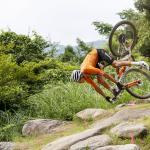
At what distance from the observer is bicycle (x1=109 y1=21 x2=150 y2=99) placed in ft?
39.4

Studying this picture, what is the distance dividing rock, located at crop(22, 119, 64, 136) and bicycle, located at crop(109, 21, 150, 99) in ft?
6.42

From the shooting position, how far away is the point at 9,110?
613 inches

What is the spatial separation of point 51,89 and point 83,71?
3704mm

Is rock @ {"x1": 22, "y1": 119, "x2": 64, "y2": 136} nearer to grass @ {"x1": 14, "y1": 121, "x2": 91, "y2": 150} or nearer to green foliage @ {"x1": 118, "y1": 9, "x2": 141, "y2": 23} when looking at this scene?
grass @ {"x1": 14, "y1": 121, "x2": 91, "y2": 150}

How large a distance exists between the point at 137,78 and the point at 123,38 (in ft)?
3.36

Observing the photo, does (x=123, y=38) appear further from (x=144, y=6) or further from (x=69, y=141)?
(x=144, y=6)

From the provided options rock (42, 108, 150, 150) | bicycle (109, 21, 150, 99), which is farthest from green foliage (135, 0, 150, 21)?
rock (42, 108, 150, 150)

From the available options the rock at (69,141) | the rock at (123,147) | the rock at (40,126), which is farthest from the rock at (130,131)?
the rock at (40,126)

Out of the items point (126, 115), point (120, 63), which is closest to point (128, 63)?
point (120, 63)

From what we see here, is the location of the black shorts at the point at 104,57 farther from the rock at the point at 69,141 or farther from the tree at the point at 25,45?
the tree at the point at 25,45

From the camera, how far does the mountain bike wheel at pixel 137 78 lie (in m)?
11.9

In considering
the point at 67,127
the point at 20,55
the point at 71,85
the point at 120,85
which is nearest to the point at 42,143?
the point at 67,127

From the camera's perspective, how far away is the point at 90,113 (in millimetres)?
12484

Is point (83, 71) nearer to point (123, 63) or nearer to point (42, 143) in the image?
point (123, 63)
